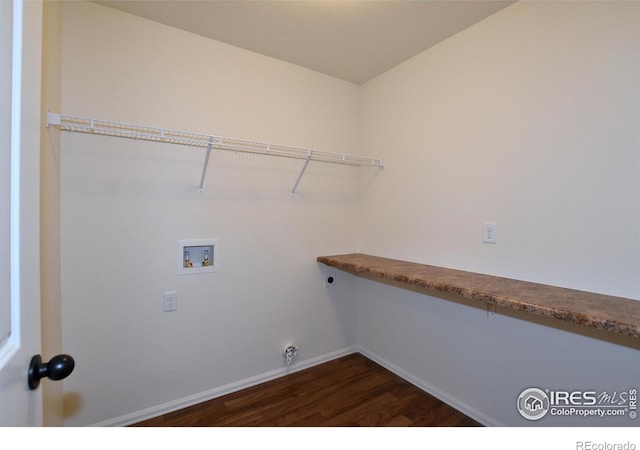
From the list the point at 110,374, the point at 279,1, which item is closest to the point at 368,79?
the point at 279,1

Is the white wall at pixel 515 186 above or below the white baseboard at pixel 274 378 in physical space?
above

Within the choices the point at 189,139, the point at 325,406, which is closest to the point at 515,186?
the point at 325,406

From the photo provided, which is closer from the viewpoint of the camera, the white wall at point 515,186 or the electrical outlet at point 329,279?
the white wall at point 515,186

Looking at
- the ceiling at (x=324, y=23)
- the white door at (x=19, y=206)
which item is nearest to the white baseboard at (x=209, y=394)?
the white door at (x=19, y=206)

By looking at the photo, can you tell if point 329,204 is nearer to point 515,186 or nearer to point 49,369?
point 515,186

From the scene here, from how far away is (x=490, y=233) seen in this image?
5.51 ft

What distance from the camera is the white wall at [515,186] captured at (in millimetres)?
1260

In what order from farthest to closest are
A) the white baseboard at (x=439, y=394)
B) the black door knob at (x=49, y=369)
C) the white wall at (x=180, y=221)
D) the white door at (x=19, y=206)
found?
the white baseboard at (x=439, y=394)
the white wall at (x=180, y=221)
the black door knob at (x=49, y=369)
the white door at (x=19, y=206)

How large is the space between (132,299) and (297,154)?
1.42 metres

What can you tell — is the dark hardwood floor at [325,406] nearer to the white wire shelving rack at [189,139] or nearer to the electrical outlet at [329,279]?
the electrical outlet at [329,279]

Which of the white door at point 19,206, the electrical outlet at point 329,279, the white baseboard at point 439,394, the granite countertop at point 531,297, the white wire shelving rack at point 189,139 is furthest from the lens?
the electrical outlet at point 329,279

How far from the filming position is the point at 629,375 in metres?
1.21

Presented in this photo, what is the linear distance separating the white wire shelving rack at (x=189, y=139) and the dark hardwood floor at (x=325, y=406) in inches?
54.4

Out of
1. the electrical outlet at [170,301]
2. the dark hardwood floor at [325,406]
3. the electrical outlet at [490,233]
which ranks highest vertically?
the electrical outlet at [490,233]
